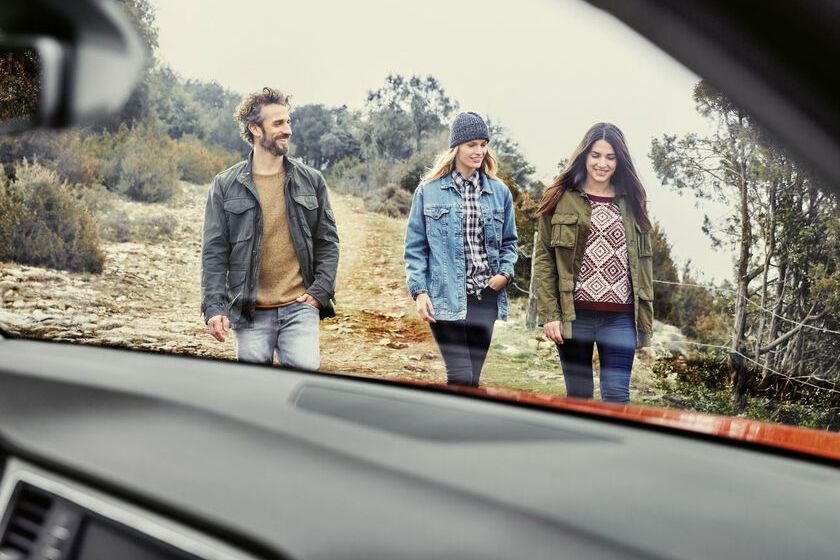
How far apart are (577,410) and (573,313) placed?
132cm

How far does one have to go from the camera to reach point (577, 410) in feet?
5.23

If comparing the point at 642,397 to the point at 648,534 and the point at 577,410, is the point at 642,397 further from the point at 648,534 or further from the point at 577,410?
the point at 648,534

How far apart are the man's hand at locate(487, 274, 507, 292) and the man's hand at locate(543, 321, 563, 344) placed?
0.31 meters

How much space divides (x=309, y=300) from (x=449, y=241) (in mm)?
718

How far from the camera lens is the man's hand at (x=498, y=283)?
3.21m

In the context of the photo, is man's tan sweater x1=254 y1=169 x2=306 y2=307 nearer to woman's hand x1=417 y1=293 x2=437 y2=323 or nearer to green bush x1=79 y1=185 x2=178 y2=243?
woman's hand x1=417 y1=293 x2=437 y2=323

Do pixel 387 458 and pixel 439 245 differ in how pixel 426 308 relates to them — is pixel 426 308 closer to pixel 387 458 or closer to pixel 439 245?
pixel 439 245

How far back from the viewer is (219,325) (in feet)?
12.1

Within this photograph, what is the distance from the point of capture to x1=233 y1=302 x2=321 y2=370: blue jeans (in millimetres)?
3037

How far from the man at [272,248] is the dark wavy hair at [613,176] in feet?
3.27

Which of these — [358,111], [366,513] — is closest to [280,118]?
[358,111]

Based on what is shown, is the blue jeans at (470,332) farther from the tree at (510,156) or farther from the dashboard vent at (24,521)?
the dashboard vent at (24,521)

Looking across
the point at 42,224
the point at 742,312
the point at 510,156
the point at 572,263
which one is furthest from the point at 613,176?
the point at 42,224

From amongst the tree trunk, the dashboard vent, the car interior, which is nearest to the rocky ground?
the tree trunk
